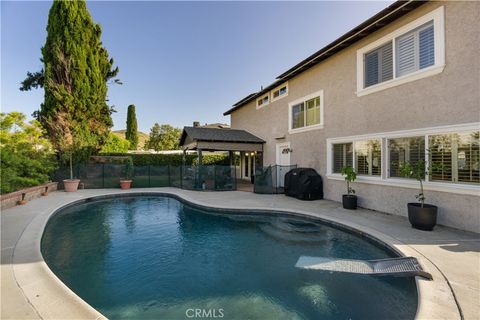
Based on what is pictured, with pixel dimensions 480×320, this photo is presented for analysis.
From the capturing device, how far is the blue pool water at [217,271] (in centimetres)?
353

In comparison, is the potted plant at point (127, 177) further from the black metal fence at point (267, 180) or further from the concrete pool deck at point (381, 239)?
the black metal fence at point (267, 180)

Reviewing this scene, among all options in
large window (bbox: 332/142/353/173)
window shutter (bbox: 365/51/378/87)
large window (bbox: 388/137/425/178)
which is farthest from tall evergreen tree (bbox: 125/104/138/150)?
large window (bbox: 388/137/425/178)

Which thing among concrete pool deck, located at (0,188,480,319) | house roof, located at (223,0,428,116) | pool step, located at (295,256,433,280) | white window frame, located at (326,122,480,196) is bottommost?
pool step, located at (295,256,433,280)

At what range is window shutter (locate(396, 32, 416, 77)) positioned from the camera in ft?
23.3

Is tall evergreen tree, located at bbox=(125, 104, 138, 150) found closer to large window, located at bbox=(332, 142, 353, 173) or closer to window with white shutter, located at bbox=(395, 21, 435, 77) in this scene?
large window, located at bbox=(332, 142, 353, 173)

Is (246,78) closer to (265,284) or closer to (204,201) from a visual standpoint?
(204,201)

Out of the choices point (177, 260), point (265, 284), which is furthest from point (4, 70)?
point (265, 284)

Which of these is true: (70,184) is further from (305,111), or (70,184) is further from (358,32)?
(358,32)

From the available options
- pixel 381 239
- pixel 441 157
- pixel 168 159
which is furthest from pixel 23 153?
pixel 441 157

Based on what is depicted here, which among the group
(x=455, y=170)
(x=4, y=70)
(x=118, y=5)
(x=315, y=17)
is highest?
(x=118, y=5)

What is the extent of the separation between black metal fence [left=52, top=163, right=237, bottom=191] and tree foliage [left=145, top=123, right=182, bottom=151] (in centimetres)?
2833

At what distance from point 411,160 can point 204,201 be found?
8065mm

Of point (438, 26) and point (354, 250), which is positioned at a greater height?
point (438, 26)

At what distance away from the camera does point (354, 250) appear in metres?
5.50
